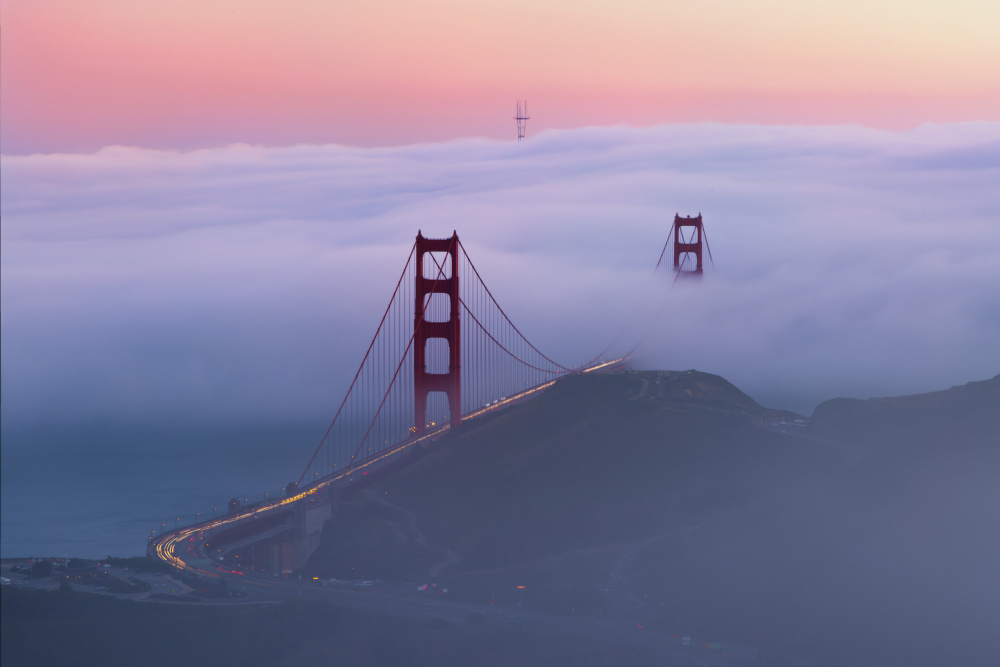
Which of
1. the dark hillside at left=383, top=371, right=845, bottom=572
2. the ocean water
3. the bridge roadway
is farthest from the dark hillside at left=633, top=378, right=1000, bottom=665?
the ocean water

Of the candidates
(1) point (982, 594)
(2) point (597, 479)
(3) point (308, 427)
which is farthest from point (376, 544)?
(3) point (308, 427)

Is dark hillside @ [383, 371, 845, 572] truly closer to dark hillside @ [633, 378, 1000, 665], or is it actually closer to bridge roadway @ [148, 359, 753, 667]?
dark hillside @ [633, 378, 1000, 665]

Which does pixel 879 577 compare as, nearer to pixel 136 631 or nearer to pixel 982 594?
pixel 982 594

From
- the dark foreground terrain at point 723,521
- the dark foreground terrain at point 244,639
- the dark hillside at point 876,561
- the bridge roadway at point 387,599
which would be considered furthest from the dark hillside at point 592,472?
the dark foreground terrain at point 244,639

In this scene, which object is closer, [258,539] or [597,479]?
[258,539]

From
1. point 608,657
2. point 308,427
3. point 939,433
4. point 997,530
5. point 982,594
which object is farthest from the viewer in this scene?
point 308,427

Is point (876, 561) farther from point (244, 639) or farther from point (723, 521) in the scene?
point (244, 639)
